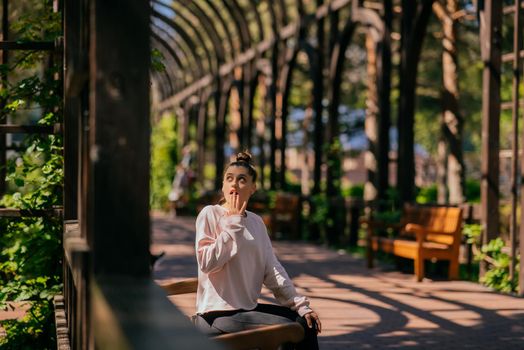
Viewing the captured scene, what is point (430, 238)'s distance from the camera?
10547mm

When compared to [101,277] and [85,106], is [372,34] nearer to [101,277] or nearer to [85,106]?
[85,106]

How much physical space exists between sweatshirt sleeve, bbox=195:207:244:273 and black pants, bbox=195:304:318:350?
0.61 feet

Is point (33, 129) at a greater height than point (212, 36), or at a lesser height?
lesser

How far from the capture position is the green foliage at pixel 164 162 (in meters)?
29.5

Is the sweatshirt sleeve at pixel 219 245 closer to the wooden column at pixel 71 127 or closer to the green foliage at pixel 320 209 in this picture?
the wooden column at pixel 71 127

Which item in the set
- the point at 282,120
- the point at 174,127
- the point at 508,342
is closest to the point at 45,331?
the point at 508,342

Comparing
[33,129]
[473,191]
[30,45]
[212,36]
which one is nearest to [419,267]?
[33,129]

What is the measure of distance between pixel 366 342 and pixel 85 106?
128 inches

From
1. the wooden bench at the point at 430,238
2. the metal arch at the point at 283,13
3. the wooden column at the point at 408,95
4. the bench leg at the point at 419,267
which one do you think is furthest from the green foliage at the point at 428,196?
the bench leg at the point at 419,267

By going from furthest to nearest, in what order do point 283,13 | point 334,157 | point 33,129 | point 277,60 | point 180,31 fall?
Result: point 180,31
point 277,60
point 283,13
point 334,157
point 33,129

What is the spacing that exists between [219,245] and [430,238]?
7.08 meters

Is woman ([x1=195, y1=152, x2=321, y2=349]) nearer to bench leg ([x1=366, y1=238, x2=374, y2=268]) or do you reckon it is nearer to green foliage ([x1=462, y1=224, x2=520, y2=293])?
green foliage ([x1=462, y1=224, x2=520, y2=293])

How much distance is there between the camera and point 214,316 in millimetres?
3814

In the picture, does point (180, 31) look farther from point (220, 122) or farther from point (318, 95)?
point (318, 95)
